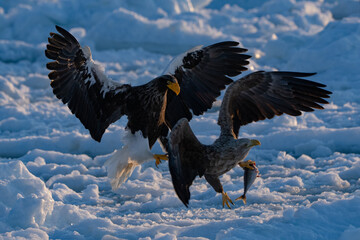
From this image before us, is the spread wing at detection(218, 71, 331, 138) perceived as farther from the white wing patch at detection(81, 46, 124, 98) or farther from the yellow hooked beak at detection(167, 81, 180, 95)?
the white wing patch at detection(81, 46, 124, 98)

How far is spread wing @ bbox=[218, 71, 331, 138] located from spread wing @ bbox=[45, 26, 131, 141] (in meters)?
1.15

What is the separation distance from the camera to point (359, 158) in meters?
6.97

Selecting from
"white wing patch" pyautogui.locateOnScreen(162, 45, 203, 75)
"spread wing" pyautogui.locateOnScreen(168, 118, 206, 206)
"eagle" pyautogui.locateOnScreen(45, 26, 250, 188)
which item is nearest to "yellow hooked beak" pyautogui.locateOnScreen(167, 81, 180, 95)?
"eagle" pyautogui.locateOnScreen(45, 26, 250, 188)

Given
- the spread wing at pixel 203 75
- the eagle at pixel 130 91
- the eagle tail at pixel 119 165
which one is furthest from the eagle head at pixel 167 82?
the eagle tail at pixel 119 165

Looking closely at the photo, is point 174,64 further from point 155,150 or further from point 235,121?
point 155,150

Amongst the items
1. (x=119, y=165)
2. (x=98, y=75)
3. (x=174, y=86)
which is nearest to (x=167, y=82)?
(x=174, y=86)

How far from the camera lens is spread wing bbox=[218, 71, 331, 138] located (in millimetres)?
5254

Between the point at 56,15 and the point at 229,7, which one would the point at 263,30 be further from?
the point at 56,15

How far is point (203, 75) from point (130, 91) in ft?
2.81

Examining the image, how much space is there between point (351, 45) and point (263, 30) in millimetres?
8293

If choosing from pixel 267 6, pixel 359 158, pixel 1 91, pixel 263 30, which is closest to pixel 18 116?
pixel 1 91

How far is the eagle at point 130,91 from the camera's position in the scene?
5.39m

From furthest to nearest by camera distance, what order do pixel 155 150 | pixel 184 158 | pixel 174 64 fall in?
pixel 155 150, pixel 174 64, pixel 184 158

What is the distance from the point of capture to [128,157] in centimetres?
549
